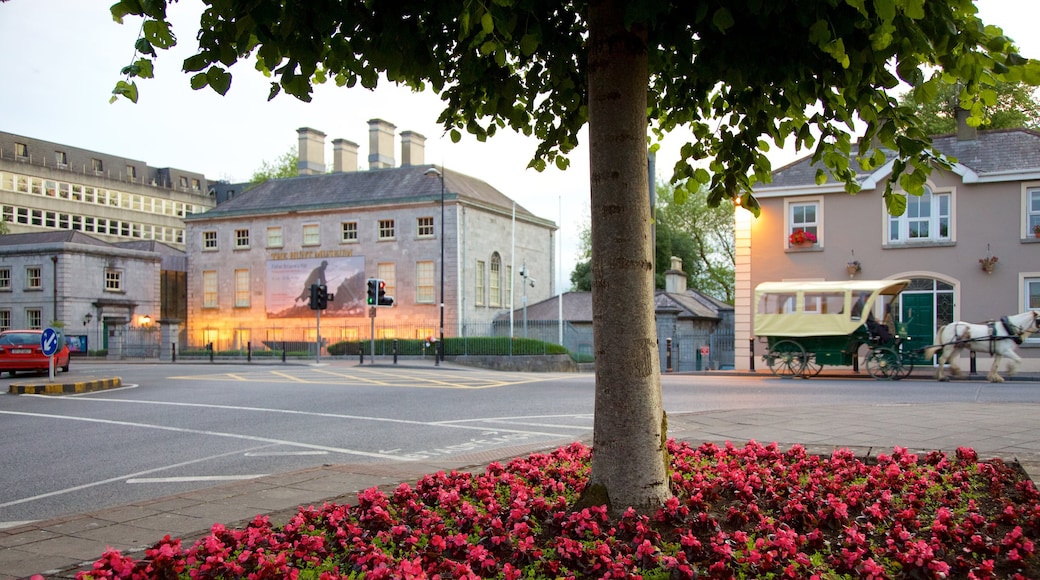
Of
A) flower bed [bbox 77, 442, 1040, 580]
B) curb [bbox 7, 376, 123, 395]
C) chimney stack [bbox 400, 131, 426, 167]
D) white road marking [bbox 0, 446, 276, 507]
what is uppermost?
chimney stack [bbox 400, 131, 426, 167]

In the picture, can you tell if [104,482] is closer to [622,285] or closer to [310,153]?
[622,285]

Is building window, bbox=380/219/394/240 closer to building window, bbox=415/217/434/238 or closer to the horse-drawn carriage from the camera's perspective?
building window, bbox=415/217/434/238

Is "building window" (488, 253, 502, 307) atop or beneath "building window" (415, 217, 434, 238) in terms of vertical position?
beneath

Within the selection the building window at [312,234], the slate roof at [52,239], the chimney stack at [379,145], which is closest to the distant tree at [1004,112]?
the chimney stack at [379,145]

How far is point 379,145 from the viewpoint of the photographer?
2119 inches

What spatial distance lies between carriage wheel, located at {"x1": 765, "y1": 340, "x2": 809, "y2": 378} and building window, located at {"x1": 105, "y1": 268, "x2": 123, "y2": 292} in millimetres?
47986

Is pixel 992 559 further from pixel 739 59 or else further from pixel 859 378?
pixel 859 378

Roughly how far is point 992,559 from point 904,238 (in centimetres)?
2622

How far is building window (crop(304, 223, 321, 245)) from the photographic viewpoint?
5009 centimetres

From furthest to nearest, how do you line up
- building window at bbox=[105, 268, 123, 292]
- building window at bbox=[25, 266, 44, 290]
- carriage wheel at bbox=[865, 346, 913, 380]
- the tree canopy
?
1. building window at bbox=[105, 268, 123, 292]
2. building window at bbox=[25, 266, 44, 290]
3. carriage wheel at bbox=[865, 346, 913, 380]
4. the tree canopy

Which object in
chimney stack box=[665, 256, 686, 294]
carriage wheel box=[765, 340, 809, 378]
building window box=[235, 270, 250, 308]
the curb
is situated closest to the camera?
the curb

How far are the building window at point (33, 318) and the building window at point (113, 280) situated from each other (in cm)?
431

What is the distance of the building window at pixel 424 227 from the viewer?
46.7 meters

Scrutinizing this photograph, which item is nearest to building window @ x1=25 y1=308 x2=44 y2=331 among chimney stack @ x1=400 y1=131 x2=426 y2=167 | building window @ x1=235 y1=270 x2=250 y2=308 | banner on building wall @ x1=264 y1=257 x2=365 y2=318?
building window @ x1=235 y1=270 x2=250 y2=308
